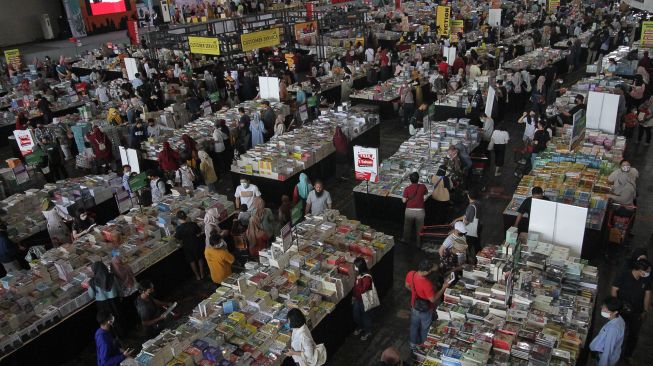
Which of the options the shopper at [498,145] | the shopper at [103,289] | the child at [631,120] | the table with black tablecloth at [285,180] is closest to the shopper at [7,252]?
the shopper at [103,289]

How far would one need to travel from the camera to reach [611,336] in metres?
6.19

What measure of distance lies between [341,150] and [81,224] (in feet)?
21.2

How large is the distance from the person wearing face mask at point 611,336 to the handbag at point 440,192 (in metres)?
4.53

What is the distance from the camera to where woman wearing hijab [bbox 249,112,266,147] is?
48.8ft

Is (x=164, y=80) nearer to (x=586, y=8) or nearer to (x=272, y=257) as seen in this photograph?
(x=272, y=257)

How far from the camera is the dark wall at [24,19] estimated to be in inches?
1368

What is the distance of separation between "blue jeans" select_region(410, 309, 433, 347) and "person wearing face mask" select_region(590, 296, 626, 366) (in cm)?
206

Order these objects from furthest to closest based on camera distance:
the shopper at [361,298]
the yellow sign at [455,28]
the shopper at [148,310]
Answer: the yellow sign at [455,28]
the shopper at [148,310]
the shopper at [361,298]

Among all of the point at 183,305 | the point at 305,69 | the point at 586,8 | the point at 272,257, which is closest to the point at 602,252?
the point at 272,257

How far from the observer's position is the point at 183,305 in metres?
9.51

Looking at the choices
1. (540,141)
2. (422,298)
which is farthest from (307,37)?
(422,298)

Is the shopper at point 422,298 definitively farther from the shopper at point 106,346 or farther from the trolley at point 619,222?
the trolley at point 619,222

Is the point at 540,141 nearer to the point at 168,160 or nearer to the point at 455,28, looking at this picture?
the point at 168,160

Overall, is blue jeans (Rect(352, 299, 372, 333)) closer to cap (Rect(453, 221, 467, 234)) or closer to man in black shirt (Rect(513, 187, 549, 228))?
cap (Rect(453, 221, 467, 234))
